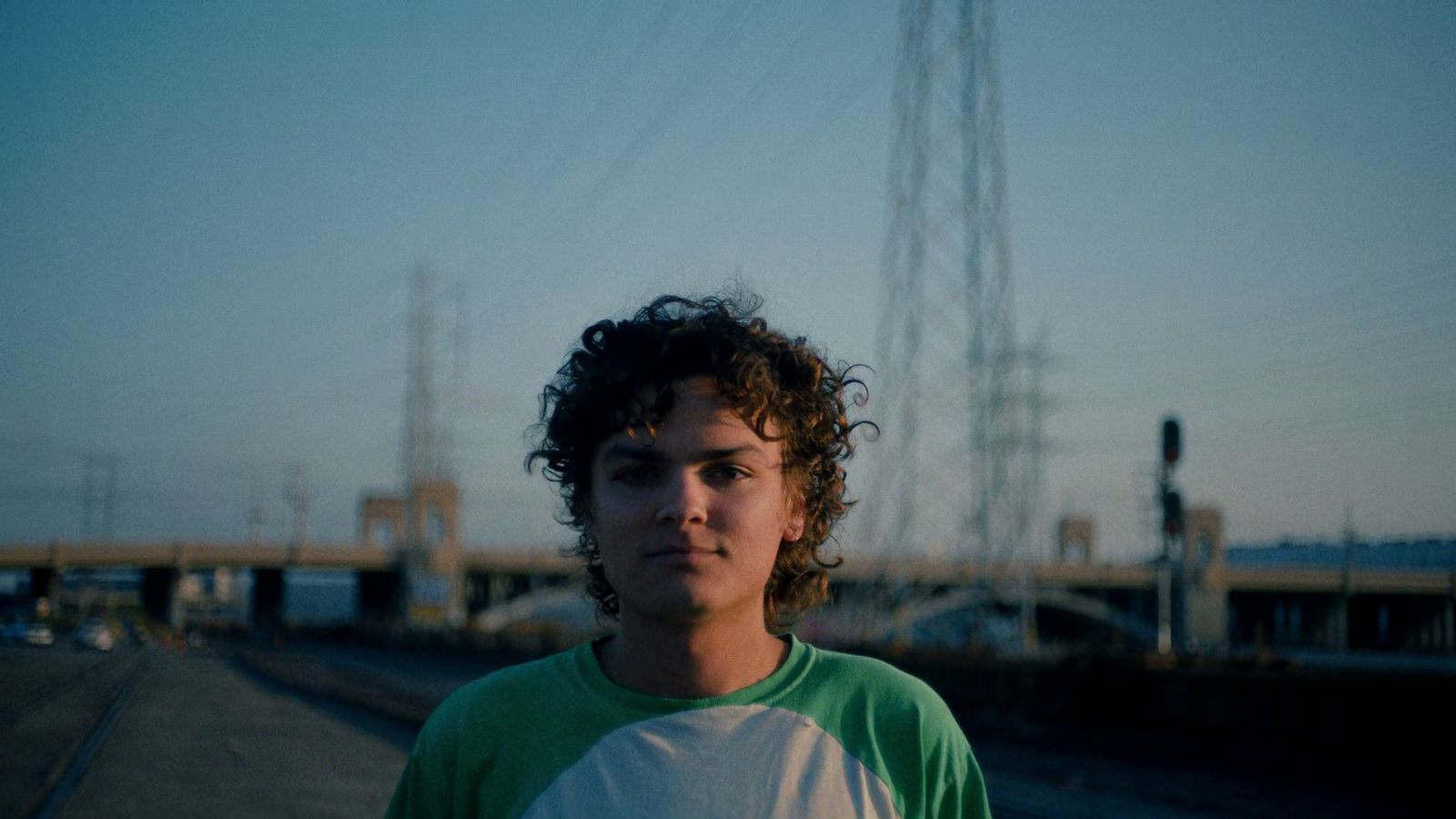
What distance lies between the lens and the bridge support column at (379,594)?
9250cm

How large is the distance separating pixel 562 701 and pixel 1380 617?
7125 cm

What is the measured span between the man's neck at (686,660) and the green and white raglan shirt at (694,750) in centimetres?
5

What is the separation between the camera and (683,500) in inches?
106

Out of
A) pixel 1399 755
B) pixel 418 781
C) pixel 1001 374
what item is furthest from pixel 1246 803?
pixel 1001 374

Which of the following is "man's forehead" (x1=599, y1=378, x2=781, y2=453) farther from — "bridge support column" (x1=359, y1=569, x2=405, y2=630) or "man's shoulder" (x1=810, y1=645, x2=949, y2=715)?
"bridge support column" (x1=359, y1=569, x2=405, y2=630)

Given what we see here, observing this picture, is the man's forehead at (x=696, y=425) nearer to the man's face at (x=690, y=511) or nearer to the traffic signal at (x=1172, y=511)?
the man's face at (x=690, y=511)

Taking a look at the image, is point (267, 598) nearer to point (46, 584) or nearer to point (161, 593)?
point (161, 593)

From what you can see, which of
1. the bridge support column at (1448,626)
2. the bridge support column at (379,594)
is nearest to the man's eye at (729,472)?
the bridge support column at (1448,626)

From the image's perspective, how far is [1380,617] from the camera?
6575cm

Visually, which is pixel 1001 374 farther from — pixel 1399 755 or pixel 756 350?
pixel 756 350

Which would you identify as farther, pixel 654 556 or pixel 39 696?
pixel 39 696

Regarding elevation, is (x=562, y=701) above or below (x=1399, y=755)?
above

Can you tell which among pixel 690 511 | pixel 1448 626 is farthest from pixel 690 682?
pixel 1448 626

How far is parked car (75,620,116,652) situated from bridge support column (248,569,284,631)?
278ft
